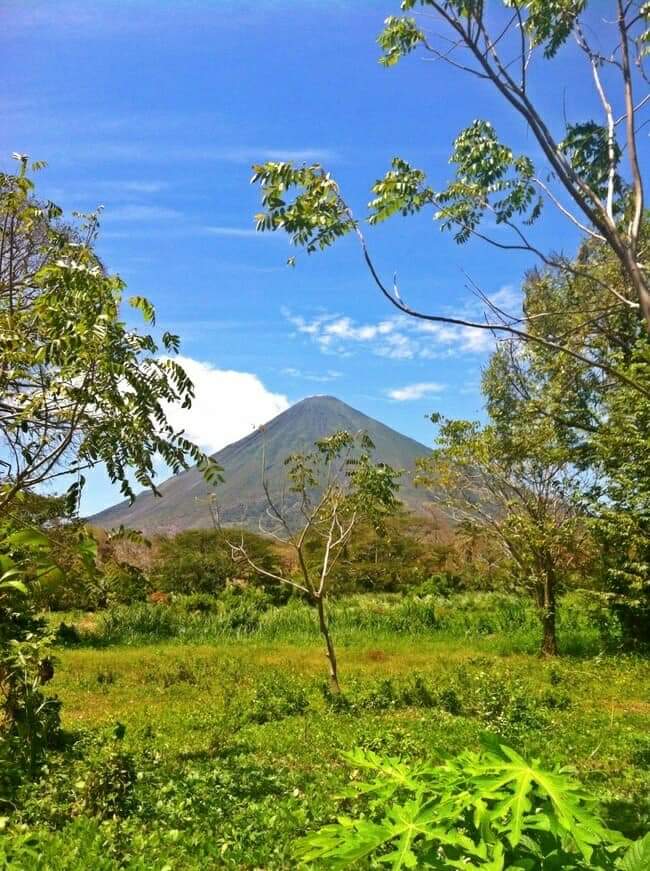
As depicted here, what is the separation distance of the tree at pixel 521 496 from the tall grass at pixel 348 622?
255 cm

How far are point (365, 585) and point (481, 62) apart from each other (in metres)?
28.6

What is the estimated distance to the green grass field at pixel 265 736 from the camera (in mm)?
4699

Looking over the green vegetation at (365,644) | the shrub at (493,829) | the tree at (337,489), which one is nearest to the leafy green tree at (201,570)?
the green vegetation at (365,644)

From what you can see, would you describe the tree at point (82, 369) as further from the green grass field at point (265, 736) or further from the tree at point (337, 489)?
the tree at point (337, 489)

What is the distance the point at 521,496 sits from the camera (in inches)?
650

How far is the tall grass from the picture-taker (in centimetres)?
2016

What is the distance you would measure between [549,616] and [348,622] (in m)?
9.36

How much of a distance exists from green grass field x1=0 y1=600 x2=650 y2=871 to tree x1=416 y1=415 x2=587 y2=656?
2123 mm

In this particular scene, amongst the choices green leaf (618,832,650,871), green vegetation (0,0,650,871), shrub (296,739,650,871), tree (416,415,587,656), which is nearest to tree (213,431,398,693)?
green vegetation (0,0,650,871)

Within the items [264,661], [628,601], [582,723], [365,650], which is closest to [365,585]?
[365,650]

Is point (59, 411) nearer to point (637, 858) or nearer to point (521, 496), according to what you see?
point (637, 858)

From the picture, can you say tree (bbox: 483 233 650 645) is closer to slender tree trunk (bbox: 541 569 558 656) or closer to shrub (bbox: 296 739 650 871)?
slender tree trunk (bbox: 541 569 558 656)

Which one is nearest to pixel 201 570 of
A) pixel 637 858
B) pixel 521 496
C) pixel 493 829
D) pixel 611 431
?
pixel 521 496

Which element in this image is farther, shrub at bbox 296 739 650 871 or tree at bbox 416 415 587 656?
tree at bbox 416 415 587 656
